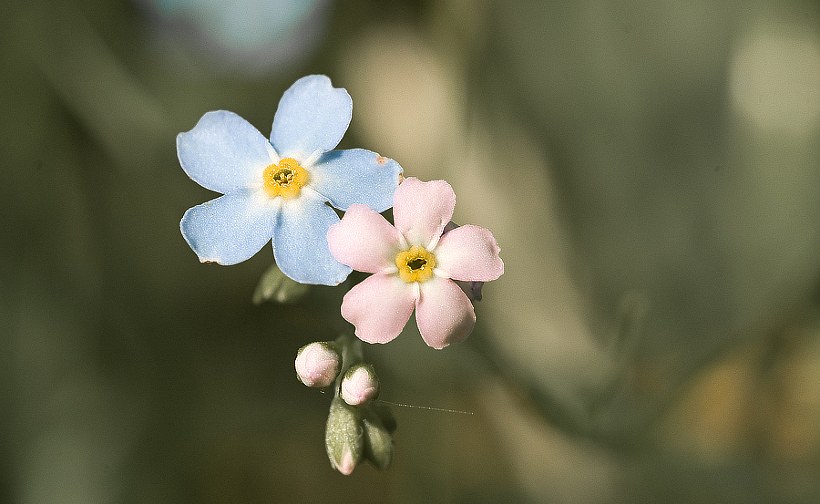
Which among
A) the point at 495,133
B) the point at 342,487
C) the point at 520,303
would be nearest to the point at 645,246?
the point at 520,303

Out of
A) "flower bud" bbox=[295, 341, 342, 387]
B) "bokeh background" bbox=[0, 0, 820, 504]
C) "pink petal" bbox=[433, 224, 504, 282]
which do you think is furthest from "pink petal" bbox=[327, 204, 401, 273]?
"bokeh background" bbox=[0, 0, 820, 504]

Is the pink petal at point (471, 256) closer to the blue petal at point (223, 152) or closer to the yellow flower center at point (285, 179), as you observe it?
the yellow flower center at point (285, 179)

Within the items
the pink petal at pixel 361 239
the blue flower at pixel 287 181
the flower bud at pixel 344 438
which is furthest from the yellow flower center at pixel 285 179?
the flower bud at pixel 344 438

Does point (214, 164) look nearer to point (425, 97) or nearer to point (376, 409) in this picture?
point (376, 409)

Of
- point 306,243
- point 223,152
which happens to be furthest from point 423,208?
point 223,152

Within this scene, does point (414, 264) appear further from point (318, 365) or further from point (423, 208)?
point (318, 365)

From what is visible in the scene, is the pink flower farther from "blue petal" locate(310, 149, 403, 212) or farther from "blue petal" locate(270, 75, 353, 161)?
"blue petal" locate(270, 75, 353, 161)
